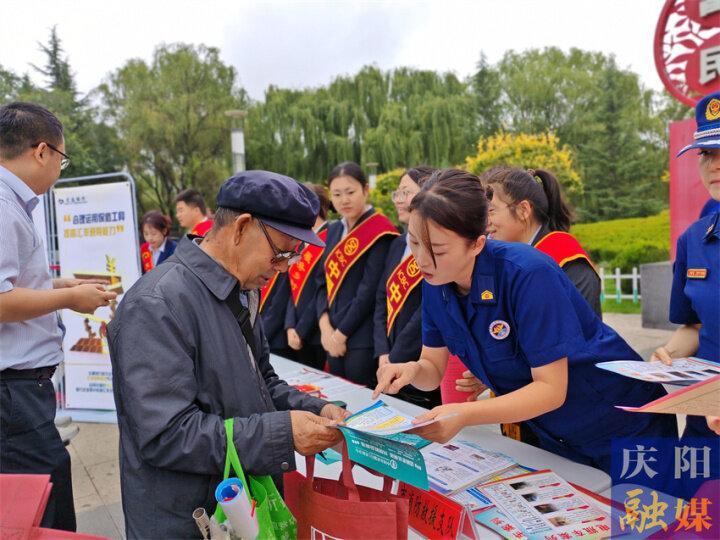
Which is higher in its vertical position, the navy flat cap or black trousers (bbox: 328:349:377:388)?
the navy flat cap

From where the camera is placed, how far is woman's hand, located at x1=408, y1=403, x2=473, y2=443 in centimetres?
123

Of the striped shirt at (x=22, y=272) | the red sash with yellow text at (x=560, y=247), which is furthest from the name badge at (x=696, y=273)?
the striped shirt at (x=22, y=272)

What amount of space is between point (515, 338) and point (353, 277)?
1960mm

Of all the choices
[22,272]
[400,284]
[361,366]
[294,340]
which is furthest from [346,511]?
[294,340]

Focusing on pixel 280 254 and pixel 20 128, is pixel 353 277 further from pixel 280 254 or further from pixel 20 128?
pixel 280 254

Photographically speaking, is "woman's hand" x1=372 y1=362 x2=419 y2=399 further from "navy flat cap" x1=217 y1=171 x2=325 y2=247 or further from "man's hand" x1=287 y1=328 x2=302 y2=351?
"man's hand" x1=287 y1=328 x2=302 y2=351

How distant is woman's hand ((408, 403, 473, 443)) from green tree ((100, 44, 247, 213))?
70.5 feet

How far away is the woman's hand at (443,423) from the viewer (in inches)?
48.4

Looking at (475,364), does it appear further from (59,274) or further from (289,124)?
(289,124)

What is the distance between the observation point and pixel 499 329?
4.66ft

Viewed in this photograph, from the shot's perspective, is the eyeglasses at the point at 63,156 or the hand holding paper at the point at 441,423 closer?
the hand holding paper at the point at 441,423

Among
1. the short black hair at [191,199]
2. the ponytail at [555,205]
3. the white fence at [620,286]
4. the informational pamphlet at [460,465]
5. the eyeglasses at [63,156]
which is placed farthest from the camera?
the white fence at [620,286]

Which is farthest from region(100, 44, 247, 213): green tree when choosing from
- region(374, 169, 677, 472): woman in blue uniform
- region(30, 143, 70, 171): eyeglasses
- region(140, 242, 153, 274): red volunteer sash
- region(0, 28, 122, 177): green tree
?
region(374, 169, 677, 472): woman in blue uniform

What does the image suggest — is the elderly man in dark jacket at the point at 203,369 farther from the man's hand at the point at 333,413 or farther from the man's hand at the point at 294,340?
the man's hand at the point at 294,340
